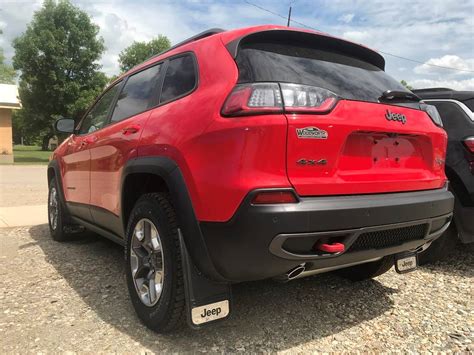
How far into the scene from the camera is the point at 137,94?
3631 mm

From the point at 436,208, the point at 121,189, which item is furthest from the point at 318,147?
the point at 121,189

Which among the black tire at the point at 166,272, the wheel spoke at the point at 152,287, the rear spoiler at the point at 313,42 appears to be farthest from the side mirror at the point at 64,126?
the rear spoiler at the point at 313,42

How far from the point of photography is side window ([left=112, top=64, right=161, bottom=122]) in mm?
3379

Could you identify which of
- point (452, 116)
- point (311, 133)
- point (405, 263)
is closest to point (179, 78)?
point (311, 133)

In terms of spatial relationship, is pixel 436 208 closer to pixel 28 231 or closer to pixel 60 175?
pixel 60 175

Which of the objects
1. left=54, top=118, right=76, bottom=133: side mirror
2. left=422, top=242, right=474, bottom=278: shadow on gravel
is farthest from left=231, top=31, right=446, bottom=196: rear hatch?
left=54, top=118, right=76, bottom=133: side mirror

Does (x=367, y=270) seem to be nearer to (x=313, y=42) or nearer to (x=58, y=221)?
(x=313, y=42)

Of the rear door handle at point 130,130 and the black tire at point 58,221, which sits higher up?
the rear door handle at point 130,130

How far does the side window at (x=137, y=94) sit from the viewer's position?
338 cm

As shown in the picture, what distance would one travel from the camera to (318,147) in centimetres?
235

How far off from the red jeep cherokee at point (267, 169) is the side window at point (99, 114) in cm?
103

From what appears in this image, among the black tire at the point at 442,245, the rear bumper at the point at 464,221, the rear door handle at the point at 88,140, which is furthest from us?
the black tire at the point at 442,245

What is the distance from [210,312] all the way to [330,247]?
0.79m

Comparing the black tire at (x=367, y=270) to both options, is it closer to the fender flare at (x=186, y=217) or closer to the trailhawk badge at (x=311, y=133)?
the trailhawk badge at (x=311, y=133)
